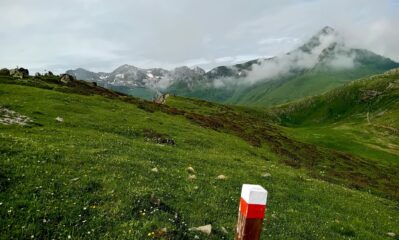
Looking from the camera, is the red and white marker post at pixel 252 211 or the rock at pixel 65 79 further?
the rock at pixel 65 79

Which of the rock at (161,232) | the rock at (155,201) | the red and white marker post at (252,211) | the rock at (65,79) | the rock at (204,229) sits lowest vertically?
the rock at (204,229)

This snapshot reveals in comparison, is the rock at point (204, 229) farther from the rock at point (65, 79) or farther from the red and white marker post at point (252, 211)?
the rock at point (65, 79)

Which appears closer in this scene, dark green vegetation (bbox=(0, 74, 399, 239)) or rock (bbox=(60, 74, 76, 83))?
dark green vegetation (bbox=(0, 74, 399, 239))

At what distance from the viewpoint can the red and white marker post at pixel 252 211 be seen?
7.24 m

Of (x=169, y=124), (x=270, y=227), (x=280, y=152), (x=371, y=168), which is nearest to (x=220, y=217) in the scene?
(x=270, y=227)

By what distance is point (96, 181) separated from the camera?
56.9 feet

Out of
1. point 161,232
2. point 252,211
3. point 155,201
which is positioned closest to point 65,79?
point 155,201

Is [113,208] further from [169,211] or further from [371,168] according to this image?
[371,168]

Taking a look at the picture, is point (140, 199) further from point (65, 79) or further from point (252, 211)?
point (65, 79)

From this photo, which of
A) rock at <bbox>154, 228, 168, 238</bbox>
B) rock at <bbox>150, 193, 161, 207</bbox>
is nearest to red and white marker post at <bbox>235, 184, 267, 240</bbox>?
rock at <bbox>154, 228, 168, 238</bbox>

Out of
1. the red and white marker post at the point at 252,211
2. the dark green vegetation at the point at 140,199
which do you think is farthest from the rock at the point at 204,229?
the red and white marker post at the point at 252,211

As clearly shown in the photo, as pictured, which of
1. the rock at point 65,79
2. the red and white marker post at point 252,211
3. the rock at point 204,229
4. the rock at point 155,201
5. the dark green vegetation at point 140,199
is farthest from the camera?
the rock at point 65,79

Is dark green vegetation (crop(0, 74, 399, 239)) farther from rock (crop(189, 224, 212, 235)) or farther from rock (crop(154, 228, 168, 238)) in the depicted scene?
rock (crop(189, 224, 212, 235))

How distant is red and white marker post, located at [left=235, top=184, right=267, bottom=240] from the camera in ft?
23.8
